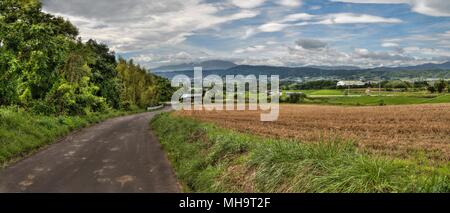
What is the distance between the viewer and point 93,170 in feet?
43.4

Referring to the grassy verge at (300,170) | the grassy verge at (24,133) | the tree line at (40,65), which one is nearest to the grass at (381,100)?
the tree line at (40,65)

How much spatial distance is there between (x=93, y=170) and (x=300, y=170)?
299 inches

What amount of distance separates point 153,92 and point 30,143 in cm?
5955

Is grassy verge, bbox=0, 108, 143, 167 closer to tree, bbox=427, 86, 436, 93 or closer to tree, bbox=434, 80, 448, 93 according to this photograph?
tree, bbox=427, 86, 436, 93

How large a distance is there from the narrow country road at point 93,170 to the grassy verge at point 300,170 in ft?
3.04

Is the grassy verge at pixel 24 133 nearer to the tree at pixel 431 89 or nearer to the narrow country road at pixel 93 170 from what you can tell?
the narrow country road at pixel 93 170

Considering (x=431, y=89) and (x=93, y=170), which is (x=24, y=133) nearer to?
(x=93, y=170)

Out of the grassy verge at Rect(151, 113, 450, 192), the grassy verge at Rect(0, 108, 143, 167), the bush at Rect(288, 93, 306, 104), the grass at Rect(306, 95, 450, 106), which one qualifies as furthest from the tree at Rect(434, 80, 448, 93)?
the grassy verge at Rect(151, 113, 450, 192)

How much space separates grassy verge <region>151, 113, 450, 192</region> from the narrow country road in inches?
36.5

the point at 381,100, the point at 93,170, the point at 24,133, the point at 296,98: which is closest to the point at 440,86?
the point at 381,100
